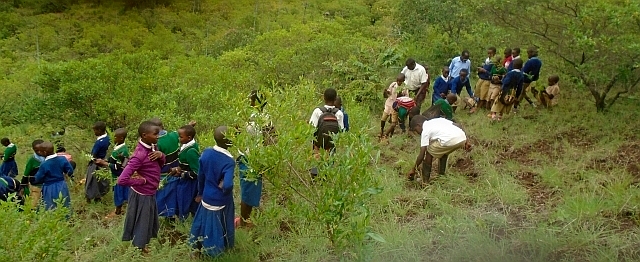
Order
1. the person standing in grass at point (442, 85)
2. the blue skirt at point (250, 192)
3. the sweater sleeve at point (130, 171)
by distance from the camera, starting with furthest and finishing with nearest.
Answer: the person standing in grass at point (442, 85)
the blue skirt at point (250, 192)
the sweater sleeve at point (130, 171)

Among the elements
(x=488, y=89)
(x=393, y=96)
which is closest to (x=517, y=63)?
(x=488, y=89)

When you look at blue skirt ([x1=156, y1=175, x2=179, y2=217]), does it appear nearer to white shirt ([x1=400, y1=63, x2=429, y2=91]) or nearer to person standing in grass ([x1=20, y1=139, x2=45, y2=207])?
person standing in grass ([x1=20, y1=139, x2=45, y2=207])

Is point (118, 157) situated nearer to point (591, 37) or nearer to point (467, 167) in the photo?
point (467, 167)

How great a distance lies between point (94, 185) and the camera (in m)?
7.20

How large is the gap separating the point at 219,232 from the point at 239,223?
34.1 inches

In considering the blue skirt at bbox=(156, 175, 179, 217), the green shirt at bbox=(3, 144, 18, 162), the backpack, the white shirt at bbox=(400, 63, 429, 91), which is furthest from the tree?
the green shirt at bbox=(3, 144, 18, 162)

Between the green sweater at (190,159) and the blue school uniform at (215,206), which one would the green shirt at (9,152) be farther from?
the blue school uniform at (215,206)

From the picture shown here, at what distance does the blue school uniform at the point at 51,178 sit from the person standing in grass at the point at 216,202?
7.18ft

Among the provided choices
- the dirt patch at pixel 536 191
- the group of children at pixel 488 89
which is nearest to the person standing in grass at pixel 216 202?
the dirt patch at pixel 536 191

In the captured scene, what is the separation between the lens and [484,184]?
6.33 m

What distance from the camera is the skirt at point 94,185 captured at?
7.11 meters

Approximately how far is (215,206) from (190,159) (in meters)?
0.93

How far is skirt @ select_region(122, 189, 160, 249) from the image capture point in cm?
517

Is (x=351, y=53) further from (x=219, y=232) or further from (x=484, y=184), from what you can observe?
(x=219, y=232)
